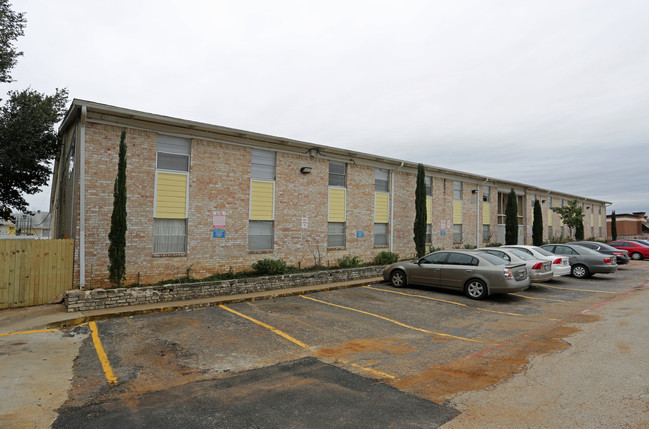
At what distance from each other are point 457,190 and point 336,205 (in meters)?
10.7

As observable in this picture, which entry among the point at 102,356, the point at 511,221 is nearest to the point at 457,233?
the point at 511,221

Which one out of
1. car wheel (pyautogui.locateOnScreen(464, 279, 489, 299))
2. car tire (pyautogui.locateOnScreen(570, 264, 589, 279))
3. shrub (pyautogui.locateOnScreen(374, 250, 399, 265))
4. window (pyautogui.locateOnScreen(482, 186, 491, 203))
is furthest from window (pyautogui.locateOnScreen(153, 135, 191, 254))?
window (pyautogui.locateOnScreen(482, 186, 491, 203))

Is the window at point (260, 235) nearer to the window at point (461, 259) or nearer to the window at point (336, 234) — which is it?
the window at point (336, 234)

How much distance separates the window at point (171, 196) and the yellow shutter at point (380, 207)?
950cm

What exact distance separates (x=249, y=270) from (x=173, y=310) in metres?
4.06

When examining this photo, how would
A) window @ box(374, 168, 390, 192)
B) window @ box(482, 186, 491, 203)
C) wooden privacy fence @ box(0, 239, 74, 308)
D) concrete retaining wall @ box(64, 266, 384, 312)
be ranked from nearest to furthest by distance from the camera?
1. concrete retaining wall @ box(64, 266, 384, 312)
2. wooden privacy fence @ box(0, 239, 74, 308)
3. window @ box(374, 168, 390, 192)
4. window @ box(482, 186, 491, 203)

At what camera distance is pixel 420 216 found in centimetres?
1872

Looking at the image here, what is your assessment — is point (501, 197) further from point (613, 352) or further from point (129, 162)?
point (129, 162)

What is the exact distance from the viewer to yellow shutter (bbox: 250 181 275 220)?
13578mm

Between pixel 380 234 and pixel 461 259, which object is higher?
pixel 380 234

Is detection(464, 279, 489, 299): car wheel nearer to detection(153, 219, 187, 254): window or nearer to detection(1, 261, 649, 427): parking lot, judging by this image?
detection(1, 261, 649, 427): parking lot

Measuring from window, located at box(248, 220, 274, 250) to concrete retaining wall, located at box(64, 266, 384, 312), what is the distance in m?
1.97

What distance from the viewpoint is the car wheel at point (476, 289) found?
10758mm

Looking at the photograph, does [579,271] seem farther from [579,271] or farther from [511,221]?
[511,221]
